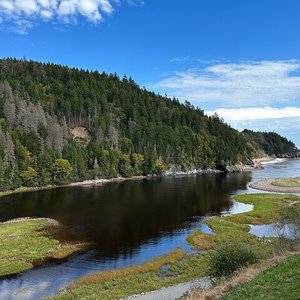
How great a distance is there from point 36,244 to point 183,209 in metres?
42.5

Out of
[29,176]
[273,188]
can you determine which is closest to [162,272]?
[273,188]

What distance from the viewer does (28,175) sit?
147500 millimetres

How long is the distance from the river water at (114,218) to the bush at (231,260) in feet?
57.1

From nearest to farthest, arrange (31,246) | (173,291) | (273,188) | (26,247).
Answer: (173,291), (26,247), (31,246), (273,188)

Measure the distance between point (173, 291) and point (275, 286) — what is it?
21541 mm

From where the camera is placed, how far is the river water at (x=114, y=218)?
5219 centimetres

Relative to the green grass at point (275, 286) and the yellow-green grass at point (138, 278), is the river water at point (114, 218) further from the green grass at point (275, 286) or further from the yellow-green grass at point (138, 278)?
the green grass at point (275, 286)

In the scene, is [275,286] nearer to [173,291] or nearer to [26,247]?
[173,291]

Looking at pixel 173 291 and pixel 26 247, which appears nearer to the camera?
pixel 173 291

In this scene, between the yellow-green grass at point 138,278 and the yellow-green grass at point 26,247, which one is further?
the yellow-green grass at point 26,247

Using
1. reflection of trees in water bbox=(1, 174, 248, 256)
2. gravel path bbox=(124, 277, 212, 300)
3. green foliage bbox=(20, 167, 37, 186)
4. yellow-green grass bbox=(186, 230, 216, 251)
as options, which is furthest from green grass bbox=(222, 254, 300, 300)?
green foliage bbox=(20, 167, 37, 186)

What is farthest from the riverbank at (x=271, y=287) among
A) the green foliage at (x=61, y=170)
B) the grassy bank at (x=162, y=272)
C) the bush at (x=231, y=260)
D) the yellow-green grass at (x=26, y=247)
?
the green foliage at (x=61, y=170)

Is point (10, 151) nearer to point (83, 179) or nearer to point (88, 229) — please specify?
point (83, 179)

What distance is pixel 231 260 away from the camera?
41375 millimetres
